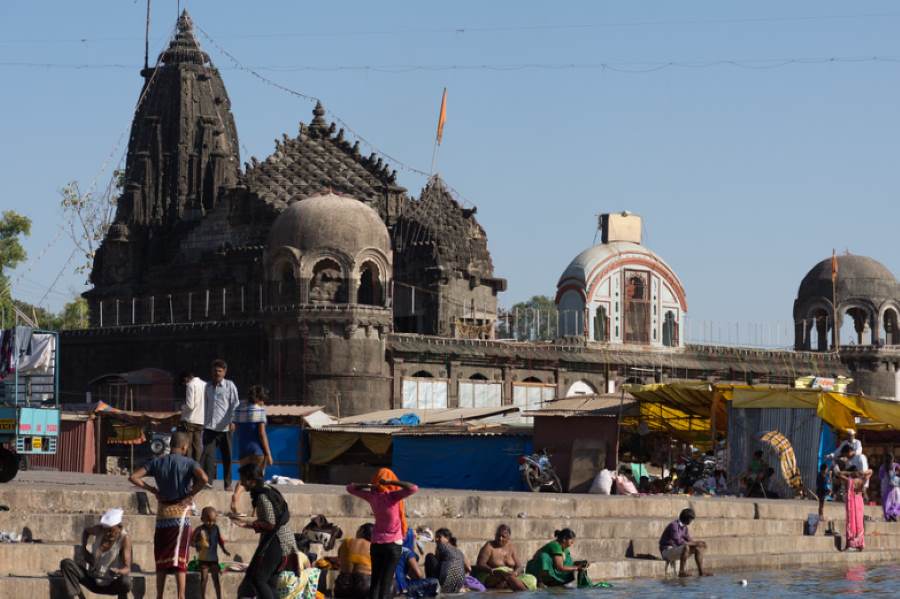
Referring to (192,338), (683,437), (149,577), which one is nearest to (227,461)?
(149,577)

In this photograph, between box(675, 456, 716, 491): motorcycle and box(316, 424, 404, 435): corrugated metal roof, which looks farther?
box(316, 424, 404, 435): corrugated metal roof

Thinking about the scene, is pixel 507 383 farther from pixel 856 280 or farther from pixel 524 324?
pixel 856 280

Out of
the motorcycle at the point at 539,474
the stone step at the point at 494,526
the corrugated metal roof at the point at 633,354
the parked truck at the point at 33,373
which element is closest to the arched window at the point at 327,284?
the corrugated metal roof at the point at 633,354

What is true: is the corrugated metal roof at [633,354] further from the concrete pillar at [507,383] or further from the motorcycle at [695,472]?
the motorcycle at [695,472]

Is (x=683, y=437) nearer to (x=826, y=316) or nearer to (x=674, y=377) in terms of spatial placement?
(x=674, y=377)

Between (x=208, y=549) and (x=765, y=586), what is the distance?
21.5ft

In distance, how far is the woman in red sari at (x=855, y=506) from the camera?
2092 centimetres

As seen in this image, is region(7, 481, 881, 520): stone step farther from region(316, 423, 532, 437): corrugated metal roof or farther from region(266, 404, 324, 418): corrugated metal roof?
region(266, 404, 324, 418): corrugated metal roof

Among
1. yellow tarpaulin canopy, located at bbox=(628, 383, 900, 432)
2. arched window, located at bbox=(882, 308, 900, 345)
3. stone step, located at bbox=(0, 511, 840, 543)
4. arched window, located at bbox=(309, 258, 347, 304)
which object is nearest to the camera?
stone step, located at bbox=(0, 511, 840, 543)

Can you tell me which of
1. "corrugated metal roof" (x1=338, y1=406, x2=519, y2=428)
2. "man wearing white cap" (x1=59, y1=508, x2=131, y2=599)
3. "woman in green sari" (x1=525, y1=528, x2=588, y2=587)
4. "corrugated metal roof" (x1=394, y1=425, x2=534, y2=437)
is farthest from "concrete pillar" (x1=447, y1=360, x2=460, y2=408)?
"man wearing white cap" (x1=59, y1=508, x2=131, y2=599)

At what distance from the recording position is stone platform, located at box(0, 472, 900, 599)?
1334 centimetres

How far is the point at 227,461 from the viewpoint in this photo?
52.8ft

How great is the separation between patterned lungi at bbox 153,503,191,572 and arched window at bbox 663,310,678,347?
114ft

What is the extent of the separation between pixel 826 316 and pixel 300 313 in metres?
19.1
